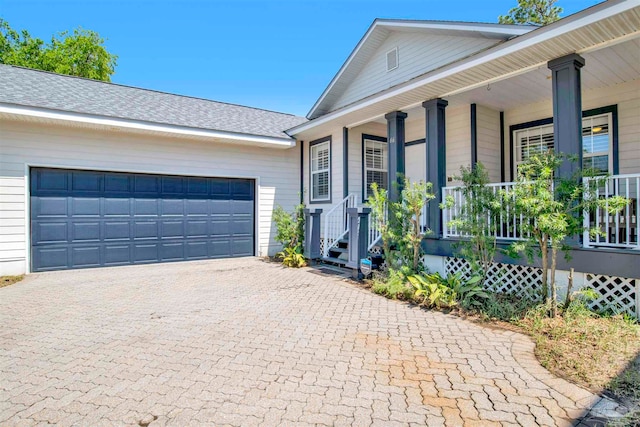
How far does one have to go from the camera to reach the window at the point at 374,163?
30.9 ft

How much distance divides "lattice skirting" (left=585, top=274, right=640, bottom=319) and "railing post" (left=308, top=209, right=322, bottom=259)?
17.9 ft

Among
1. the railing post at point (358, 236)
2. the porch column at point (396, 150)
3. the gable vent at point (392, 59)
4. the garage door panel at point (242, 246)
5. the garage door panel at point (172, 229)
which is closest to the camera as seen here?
the railing post at point (358, 236)

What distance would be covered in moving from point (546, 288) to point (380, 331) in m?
2.30

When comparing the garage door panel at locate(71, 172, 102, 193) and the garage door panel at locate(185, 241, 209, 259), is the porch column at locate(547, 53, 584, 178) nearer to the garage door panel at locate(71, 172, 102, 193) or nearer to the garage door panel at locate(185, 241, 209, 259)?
the garage door panel at locate(185, 241, 209, 259)

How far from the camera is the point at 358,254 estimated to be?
276 inches

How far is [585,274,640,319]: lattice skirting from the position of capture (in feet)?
13.6

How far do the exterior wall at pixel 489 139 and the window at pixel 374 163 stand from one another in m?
2.87

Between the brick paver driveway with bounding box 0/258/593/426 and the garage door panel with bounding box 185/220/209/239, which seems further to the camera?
the garage door panel with bounding box 185/220/209/239

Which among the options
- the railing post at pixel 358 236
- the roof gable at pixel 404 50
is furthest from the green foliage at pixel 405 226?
the roof gable at pixel 404 50

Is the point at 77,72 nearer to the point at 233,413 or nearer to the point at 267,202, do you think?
the point at 267,202

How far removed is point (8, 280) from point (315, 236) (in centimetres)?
648

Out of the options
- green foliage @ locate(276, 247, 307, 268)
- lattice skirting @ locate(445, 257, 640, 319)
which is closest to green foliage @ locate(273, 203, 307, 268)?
green foliage @ locate(276, 247, 307, 268)

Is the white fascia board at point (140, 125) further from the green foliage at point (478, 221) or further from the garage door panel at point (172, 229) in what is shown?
the green foliage at point (478, 221)

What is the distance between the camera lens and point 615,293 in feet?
14.3
